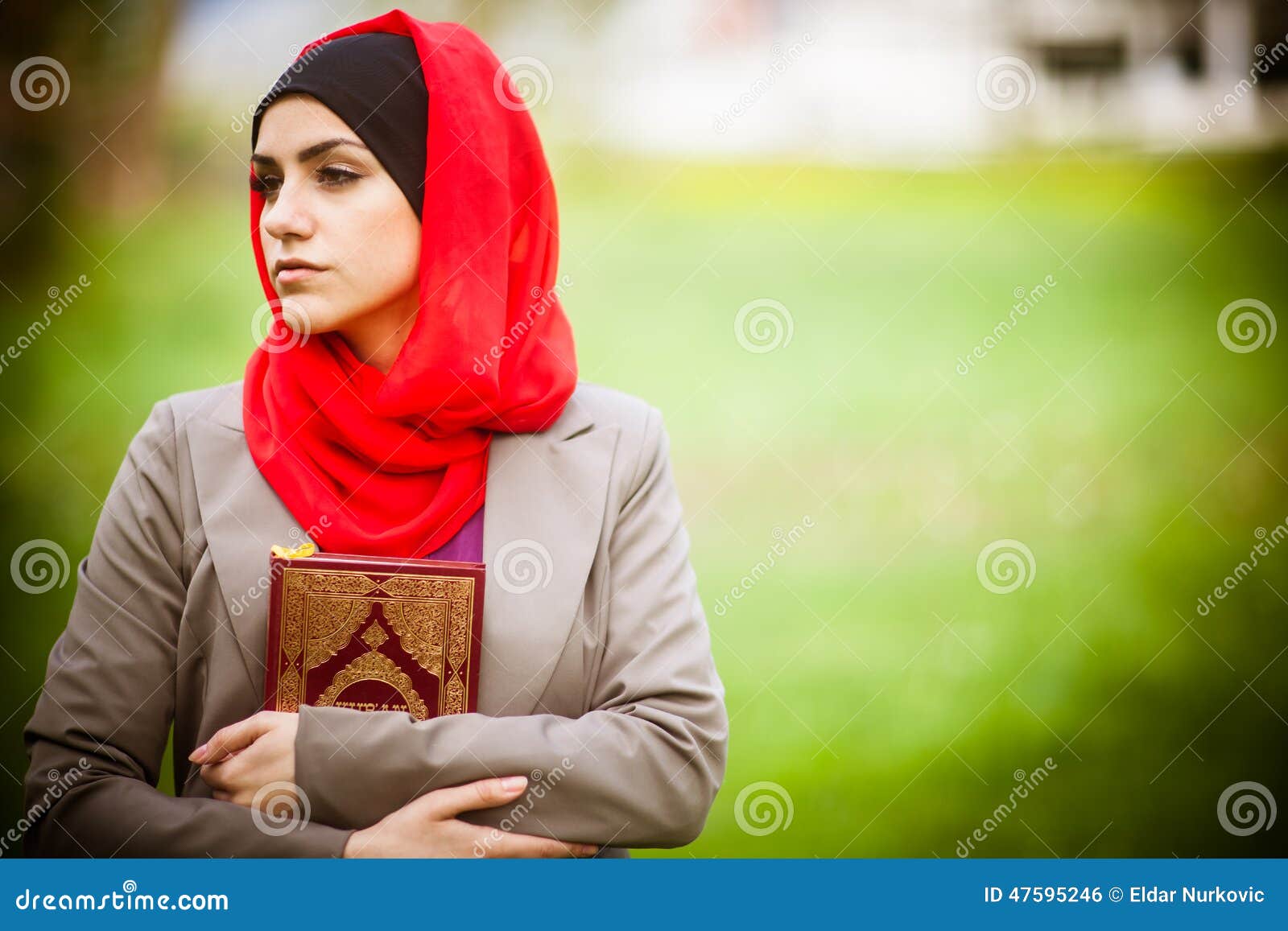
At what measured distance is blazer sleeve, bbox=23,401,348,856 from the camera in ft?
4.84

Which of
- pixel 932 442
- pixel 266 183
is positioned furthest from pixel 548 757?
pixel 932 442

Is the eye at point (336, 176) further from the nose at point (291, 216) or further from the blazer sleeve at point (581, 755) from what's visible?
the blazer sleeve at point (581, 755)

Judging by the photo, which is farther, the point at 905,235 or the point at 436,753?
the point at 905,235

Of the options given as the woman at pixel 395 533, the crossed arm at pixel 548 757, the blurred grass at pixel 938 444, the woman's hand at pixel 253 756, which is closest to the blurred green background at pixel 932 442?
the blurred grass at pixel 938 444

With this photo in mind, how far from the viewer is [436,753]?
149 cm

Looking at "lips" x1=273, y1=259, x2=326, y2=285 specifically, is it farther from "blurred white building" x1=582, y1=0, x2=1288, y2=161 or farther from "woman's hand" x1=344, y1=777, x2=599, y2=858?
"blurred white building" x1=582, y1=0, x2=1288, y2=161

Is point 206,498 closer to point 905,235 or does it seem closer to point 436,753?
point 436,753

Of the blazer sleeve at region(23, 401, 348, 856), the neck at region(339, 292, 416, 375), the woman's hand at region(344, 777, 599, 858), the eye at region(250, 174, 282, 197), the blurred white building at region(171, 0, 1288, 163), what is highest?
the blurred white building at region(171, 0, 1288, 163)

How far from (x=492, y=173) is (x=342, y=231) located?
24 cm

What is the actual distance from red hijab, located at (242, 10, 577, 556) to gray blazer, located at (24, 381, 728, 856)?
6 cm

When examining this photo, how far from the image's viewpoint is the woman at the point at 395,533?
58.7 inches

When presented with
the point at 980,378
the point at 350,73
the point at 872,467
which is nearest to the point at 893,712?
the point at 872,467

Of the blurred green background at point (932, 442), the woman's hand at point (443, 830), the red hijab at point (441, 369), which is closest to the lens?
the woman's hand at point (443, 830)

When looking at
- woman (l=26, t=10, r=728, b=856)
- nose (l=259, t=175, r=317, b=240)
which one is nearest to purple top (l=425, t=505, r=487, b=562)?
woman (l=26, t=10, r=728, b=856)
